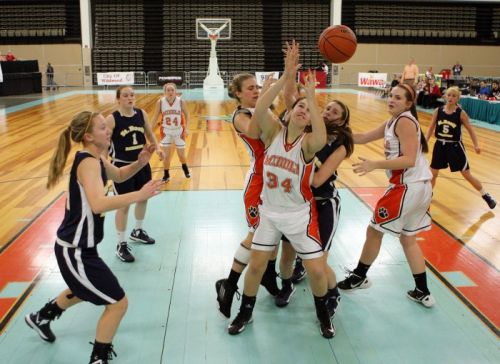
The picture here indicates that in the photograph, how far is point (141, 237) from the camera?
538cm

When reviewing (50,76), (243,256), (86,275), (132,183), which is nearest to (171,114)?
(132,183)

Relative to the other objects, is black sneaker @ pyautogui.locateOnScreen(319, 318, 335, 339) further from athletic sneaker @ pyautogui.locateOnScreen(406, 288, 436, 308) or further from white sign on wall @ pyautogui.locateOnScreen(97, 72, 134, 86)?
white sign on wall @ pyautogui.locateOnScreen(97, 72, 134, 86)

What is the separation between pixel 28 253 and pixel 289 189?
3.10 meters

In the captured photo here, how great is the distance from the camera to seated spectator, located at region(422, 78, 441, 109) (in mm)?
18578

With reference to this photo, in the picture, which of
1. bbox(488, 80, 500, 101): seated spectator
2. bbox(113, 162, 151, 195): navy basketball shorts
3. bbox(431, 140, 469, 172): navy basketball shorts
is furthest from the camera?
bbox(488, 80, 500, 101): seated spectator

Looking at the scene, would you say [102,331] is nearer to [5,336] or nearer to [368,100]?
[5,336]

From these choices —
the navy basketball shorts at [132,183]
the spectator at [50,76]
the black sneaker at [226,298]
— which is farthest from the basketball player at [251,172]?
the spectator at [50,76]

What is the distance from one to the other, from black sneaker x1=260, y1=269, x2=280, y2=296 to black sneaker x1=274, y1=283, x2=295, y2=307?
0.06m

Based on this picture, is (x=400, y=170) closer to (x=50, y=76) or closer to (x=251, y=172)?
(x=251, y=172)

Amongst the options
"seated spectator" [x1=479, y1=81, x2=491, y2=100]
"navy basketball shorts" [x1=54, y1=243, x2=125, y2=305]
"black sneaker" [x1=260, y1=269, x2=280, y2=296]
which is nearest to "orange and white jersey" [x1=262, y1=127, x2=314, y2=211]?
"black sneaker" [x1=260, y1=269, x2=280, y2=296]

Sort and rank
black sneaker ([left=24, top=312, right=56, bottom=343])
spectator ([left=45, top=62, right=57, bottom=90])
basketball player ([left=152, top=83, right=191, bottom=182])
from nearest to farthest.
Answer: black sneaker ([left=24, top=312, right=56, bottom=343]) < basketball player ([left=152, top=83, right=191, bottom=182]) < spectator ([left=45, top=62, right=57, bottom=90])

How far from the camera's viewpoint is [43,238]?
18.0ft

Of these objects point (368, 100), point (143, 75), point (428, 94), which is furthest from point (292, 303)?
point (143, 75)

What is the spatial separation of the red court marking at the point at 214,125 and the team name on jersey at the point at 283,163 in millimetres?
10122
